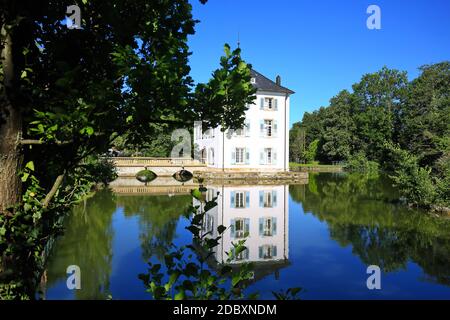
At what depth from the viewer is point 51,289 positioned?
7.32 m

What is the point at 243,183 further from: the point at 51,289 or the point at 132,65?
the point at 132,65

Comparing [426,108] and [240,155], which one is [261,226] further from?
[426,108]

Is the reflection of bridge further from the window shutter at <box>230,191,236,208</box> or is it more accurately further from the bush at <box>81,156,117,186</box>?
the bush at <box>81,156,117,186</box>

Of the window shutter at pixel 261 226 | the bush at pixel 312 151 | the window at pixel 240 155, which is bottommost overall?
the window shutter at pixel 261 226

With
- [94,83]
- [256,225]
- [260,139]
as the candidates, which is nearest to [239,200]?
[256,225]

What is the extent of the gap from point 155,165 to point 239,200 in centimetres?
1816

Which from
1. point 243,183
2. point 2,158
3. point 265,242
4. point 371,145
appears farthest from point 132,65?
point 371,145

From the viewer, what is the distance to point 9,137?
2.53 meters

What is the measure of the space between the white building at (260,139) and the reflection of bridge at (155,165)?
2212mm

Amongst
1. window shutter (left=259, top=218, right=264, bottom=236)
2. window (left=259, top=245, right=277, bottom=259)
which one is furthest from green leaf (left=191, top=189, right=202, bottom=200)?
window shutter (left=259, top=218, right=264, bottom=236)

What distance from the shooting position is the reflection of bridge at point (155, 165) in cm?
3700

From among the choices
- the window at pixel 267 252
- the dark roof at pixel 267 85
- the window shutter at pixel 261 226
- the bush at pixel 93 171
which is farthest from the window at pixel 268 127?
the bush at pixel 93 171

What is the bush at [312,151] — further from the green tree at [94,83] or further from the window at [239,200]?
the green tree at [94,83]
